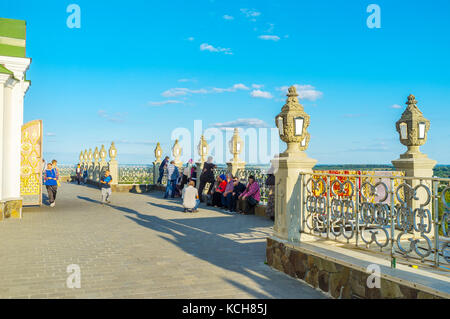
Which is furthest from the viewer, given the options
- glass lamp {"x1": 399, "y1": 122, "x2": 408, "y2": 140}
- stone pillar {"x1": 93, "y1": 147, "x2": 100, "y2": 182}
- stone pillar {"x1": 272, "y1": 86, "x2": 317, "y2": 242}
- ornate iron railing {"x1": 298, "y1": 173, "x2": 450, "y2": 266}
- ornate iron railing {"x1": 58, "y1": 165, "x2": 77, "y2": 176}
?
ornate iron railing {"x1": 58, "y1": 165, "x2": 77, "y2": 176}

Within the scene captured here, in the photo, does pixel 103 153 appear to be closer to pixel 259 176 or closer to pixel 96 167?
pixel 96 167

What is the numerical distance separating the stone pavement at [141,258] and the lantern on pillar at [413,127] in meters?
4.01

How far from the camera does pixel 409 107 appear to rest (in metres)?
8.08

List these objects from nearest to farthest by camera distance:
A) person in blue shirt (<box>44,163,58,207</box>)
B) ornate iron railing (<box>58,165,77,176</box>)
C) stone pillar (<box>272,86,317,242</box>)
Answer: stone pillar (<box>272,86,317,242</box>)
person in blue shirt (<box>44,163,58,207</box>)
ornate iron railing (<box>58,165,77,176</box>)

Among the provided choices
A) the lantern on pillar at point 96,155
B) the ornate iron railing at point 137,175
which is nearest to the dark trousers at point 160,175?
the ornate iron railing at point 137,175

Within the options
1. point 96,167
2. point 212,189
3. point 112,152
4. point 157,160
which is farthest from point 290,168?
point 96,167

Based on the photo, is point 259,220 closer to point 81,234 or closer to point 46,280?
point 81,234

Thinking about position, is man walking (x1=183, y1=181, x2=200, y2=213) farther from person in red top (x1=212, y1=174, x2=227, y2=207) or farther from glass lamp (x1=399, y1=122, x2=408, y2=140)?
glass lamp (x1=399, y1=122, x2=408, y2=140)

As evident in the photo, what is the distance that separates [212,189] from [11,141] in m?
7.92

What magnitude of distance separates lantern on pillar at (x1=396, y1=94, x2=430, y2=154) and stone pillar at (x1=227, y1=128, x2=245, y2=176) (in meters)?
7.52

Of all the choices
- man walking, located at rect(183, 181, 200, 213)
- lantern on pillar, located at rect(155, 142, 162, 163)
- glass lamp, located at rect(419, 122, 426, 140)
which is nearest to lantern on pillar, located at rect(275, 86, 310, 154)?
glass lamp, located at rect(419, 122, 426, 140)

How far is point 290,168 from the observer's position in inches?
238

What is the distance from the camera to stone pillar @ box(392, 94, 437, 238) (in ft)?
25.9

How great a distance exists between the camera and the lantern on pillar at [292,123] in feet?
20.6
